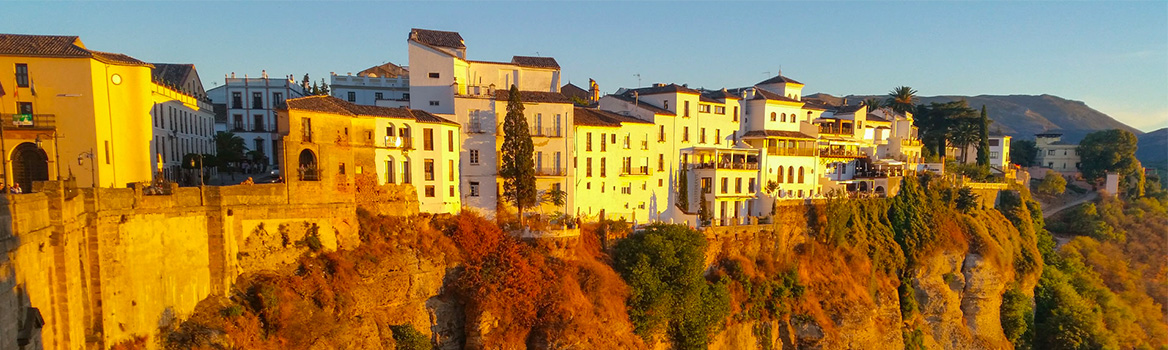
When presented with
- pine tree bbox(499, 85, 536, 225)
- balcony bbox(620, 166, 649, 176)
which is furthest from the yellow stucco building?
balcony bbox(620, 166, 649, 176)

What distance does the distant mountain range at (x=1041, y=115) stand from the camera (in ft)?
540

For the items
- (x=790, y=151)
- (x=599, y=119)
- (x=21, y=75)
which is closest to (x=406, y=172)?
(x=599, y=119)

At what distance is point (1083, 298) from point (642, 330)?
43.2 meters

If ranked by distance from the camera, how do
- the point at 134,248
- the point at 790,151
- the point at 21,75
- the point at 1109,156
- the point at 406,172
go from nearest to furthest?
the point at 134,248 → the point at 21,75 → the point at 406,172 → the point at 790,151 → the point at 1109,156

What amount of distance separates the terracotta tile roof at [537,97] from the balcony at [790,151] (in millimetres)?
17209

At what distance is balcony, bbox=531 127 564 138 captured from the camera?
34.9 metres

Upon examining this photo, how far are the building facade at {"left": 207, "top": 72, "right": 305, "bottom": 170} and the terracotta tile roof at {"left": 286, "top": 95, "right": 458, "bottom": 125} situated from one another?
66.5 ft

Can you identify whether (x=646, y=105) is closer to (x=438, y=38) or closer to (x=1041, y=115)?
(x=438, y=38)

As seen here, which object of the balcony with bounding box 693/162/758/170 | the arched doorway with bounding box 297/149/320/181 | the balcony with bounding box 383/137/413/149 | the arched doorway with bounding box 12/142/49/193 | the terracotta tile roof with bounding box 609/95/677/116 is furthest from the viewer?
the balcony with bounding box 693/162/758/170

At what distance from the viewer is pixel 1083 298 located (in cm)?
4841

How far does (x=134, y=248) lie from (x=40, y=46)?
9.76 meters

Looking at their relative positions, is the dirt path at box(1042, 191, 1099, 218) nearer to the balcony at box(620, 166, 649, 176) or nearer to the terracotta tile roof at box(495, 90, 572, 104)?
the balcony at box(620, 166, 649, 176)

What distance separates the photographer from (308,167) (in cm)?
2586

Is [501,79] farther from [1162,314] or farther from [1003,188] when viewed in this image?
[1162,314]
